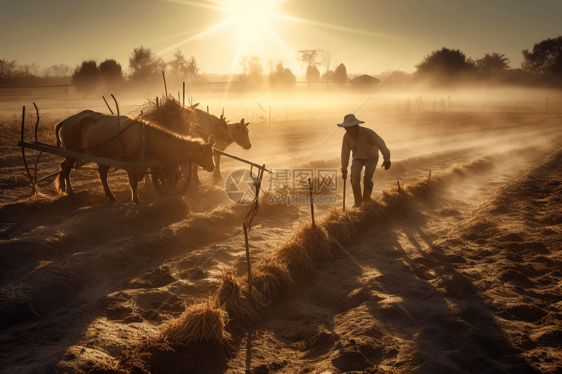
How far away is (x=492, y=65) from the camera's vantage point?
66688 mm

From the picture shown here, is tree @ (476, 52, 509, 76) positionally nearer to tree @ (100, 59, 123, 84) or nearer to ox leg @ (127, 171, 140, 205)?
tree @ (100, 59, 123, 84)

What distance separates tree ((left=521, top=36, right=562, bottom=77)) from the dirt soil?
6168 cm

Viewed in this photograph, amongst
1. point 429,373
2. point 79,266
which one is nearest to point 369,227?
point 429,373

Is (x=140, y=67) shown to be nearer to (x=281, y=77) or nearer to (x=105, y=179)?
(x=281, y=77)

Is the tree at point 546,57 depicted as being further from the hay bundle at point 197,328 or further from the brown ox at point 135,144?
the hay bundle at point 197,328

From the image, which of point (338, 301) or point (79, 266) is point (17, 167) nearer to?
point (79, 266)

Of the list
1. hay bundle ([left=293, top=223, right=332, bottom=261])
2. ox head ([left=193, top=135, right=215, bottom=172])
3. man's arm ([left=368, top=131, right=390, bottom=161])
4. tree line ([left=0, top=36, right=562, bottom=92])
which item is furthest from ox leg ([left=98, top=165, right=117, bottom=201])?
tree line ([left=0, top=36, right=562, bottom=92])

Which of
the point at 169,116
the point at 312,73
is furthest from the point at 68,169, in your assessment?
the point at 312,73

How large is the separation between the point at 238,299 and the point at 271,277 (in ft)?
2.28

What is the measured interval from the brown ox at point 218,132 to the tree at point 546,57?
6387cm

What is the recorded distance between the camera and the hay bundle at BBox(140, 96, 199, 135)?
29.0 feet

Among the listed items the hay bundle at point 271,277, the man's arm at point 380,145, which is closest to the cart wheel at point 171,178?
the hay bundle at point 271,277

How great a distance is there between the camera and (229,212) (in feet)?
27.8

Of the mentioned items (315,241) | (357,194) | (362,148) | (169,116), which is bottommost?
(315,241)
